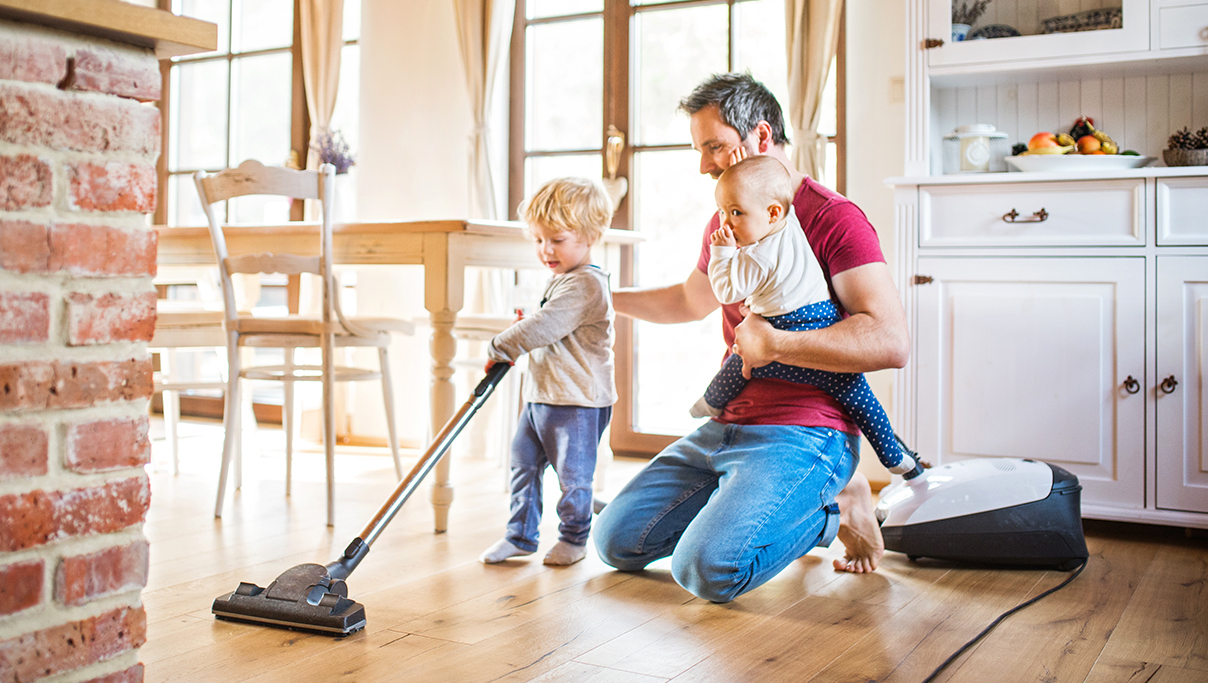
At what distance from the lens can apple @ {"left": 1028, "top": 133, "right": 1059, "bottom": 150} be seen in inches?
103

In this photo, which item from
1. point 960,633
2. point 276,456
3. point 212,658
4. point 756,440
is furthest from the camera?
point 276,456

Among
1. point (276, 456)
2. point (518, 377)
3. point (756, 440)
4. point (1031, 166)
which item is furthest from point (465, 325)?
point (1031, 166)

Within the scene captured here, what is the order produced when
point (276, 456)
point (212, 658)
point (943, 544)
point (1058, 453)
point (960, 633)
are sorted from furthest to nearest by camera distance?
1. point (276, 456)
2. point (1058, 453)
3. point (943, 544)
4. point (960, 633)
5. point (212, 658)

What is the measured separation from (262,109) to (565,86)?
1.58 meters

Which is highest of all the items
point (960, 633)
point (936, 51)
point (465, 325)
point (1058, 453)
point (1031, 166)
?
point (936, 51)

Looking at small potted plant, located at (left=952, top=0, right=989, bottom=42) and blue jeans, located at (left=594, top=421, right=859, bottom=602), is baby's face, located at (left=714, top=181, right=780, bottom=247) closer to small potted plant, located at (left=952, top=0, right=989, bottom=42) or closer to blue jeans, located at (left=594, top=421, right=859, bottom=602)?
blue jeans, located at (left=594, top=421, right=859, bottom=602)

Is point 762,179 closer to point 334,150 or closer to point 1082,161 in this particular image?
point 1082,161

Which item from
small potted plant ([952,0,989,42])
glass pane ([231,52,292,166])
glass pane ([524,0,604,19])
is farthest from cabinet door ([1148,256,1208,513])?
glass pane ([231,52,292,166])

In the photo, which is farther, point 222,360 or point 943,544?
point 222,360

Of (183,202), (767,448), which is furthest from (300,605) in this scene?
(183,202)

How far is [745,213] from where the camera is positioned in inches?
69.8

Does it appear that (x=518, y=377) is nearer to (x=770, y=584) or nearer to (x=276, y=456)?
(x=276, y=456)

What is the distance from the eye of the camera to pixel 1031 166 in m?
2.60

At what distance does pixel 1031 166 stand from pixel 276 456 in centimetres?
270
